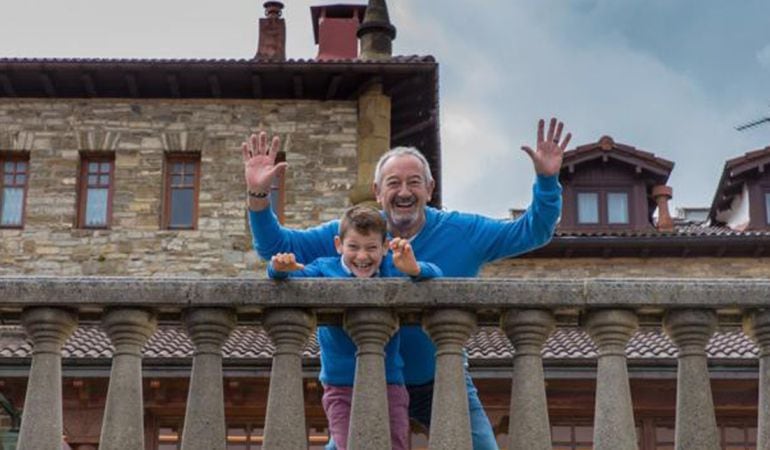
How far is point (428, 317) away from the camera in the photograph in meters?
4.32

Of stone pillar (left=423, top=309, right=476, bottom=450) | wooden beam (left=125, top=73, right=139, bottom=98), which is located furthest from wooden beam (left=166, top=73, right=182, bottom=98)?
stone pillar (left=423, top=309, right=476, bottom=450)

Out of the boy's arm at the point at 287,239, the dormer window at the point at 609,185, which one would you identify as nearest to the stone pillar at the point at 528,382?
the boy's arm at the point at 287,239

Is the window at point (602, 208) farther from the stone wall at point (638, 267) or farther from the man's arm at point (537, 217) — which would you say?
the man's arm at point (537, 217)

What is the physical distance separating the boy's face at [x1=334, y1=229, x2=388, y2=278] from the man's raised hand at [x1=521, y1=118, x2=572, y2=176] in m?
0.61

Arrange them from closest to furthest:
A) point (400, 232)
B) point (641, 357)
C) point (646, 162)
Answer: point (400, 232) → point (641, 357) → point (646, 162)

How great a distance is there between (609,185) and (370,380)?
19.5 meters

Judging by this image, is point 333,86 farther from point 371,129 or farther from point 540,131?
point 540,131

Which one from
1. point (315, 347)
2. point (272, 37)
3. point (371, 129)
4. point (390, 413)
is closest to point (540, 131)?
point (390, 413)

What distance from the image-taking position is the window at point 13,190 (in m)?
20.3

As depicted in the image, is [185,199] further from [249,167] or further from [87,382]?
[249,167]

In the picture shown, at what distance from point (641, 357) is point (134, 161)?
959 centimetres

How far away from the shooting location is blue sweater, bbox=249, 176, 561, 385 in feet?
15.0

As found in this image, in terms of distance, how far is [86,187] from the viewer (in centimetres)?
2055

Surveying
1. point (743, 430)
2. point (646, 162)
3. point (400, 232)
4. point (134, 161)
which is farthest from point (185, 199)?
point (400, 232)
